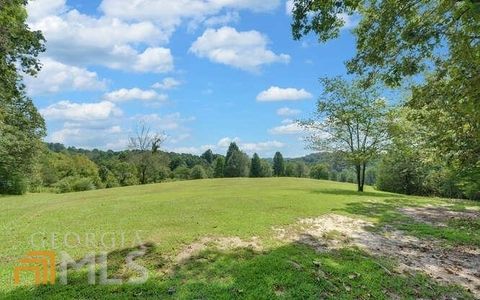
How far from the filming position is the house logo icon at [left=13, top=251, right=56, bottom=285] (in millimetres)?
7682

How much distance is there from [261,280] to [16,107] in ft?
119

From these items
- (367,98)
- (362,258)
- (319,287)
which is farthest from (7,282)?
(367,98)

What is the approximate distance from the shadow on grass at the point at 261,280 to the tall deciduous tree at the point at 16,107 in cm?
983

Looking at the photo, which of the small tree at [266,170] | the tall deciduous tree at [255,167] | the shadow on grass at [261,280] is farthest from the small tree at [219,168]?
the shadow on grass at [261,280]

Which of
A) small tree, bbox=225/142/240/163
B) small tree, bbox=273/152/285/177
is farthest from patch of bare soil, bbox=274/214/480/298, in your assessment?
small tree, bbox=273/152/285/177

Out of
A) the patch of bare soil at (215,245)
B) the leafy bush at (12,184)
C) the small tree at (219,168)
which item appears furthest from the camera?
the small tree at (219,168)

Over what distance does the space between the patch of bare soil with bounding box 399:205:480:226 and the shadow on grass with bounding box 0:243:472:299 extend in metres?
8.01

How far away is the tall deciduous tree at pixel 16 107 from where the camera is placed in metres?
15.2

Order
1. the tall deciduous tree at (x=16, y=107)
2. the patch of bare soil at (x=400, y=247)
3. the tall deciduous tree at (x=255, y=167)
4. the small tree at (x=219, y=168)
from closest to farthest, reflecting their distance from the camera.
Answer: the patch of bare soil at (x=400, y=247) < the tall deciduous tree at (x=16, y=107) < the tall deciduous tree at (x=255, y=167) < the small tree at (x=219, y=168)

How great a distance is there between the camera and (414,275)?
29.9ft

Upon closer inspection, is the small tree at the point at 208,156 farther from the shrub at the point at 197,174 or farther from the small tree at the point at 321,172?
the small tree at the point at 321,172

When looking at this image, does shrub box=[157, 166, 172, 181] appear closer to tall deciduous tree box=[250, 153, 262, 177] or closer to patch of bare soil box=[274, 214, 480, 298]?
tall deciduous tree box=[250, 153, 262, 177]

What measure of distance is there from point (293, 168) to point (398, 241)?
98904 mm

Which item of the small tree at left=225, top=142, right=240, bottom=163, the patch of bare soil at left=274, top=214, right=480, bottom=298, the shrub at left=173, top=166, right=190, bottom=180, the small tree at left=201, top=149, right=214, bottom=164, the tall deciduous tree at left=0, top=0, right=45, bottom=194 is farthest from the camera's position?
the small tree at left=201, top=149, right=214, bottom=164
